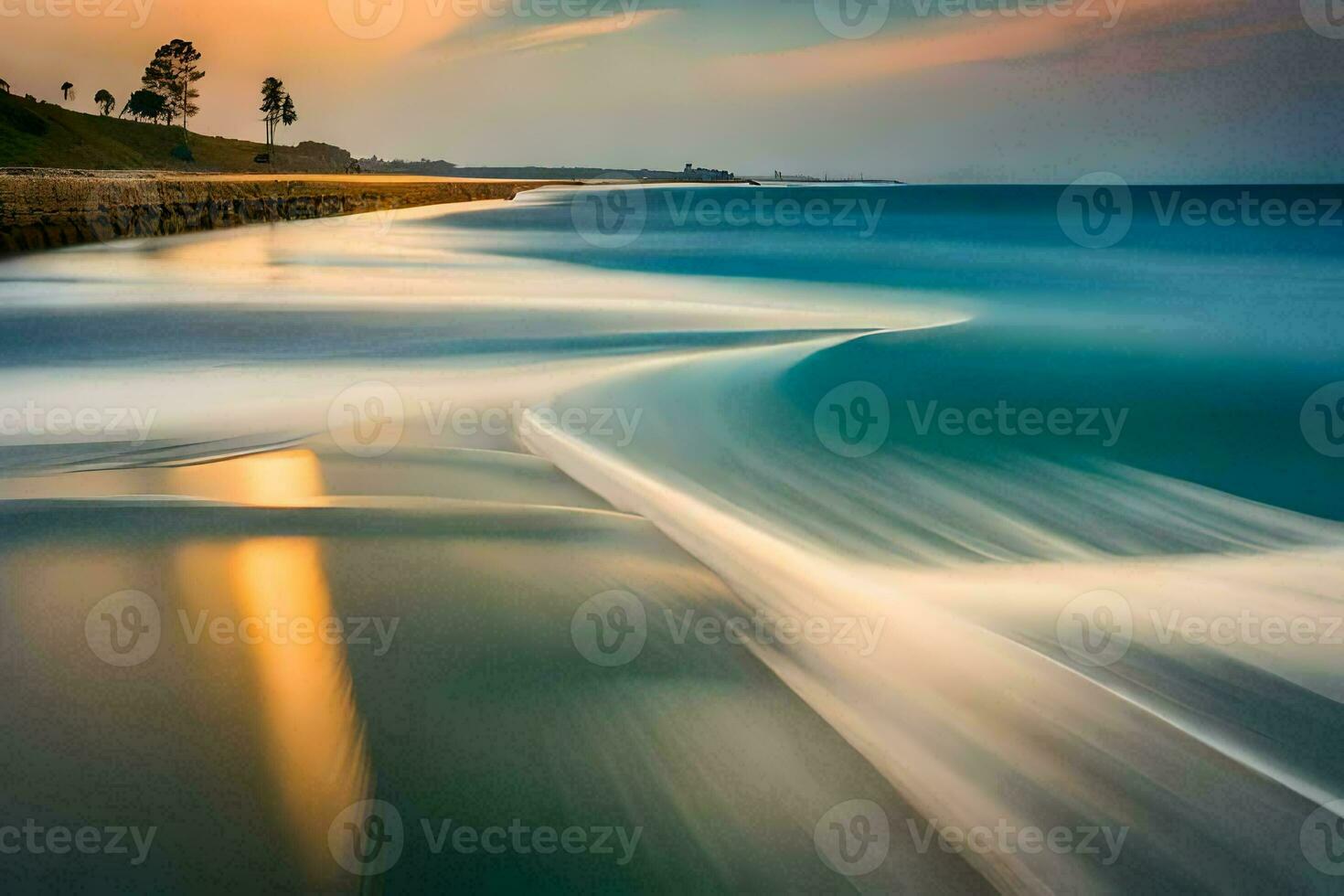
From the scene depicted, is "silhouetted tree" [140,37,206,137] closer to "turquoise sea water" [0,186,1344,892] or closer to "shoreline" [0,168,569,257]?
"shoreline" [0,168,569,257]

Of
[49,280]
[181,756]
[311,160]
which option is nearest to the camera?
[181,756]

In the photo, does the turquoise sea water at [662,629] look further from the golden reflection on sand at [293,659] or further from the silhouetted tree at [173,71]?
the silhouetted tree at [173,71]

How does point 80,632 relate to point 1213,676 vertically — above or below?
below

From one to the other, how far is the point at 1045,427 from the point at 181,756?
583 cm

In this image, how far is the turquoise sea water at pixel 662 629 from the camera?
219 centimetres

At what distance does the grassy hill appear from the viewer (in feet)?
217

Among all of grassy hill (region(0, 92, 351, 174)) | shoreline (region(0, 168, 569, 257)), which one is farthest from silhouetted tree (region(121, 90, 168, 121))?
shoreline (region(0, 168, 569, 257))

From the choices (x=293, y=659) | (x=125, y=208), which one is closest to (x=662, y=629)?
(x=293, y=659)

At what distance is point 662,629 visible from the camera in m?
3.19

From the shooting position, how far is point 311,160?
110062 mm

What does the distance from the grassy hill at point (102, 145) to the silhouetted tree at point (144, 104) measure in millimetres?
2037

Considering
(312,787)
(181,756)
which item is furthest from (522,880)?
(181,756)

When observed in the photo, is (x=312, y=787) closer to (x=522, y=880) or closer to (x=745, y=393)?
(x=522, y=880)

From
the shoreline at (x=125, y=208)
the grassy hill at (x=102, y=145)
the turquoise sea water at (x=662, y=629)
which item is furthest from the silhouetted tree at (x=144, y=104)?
the turquoise sea water at (x=662, y=629)
